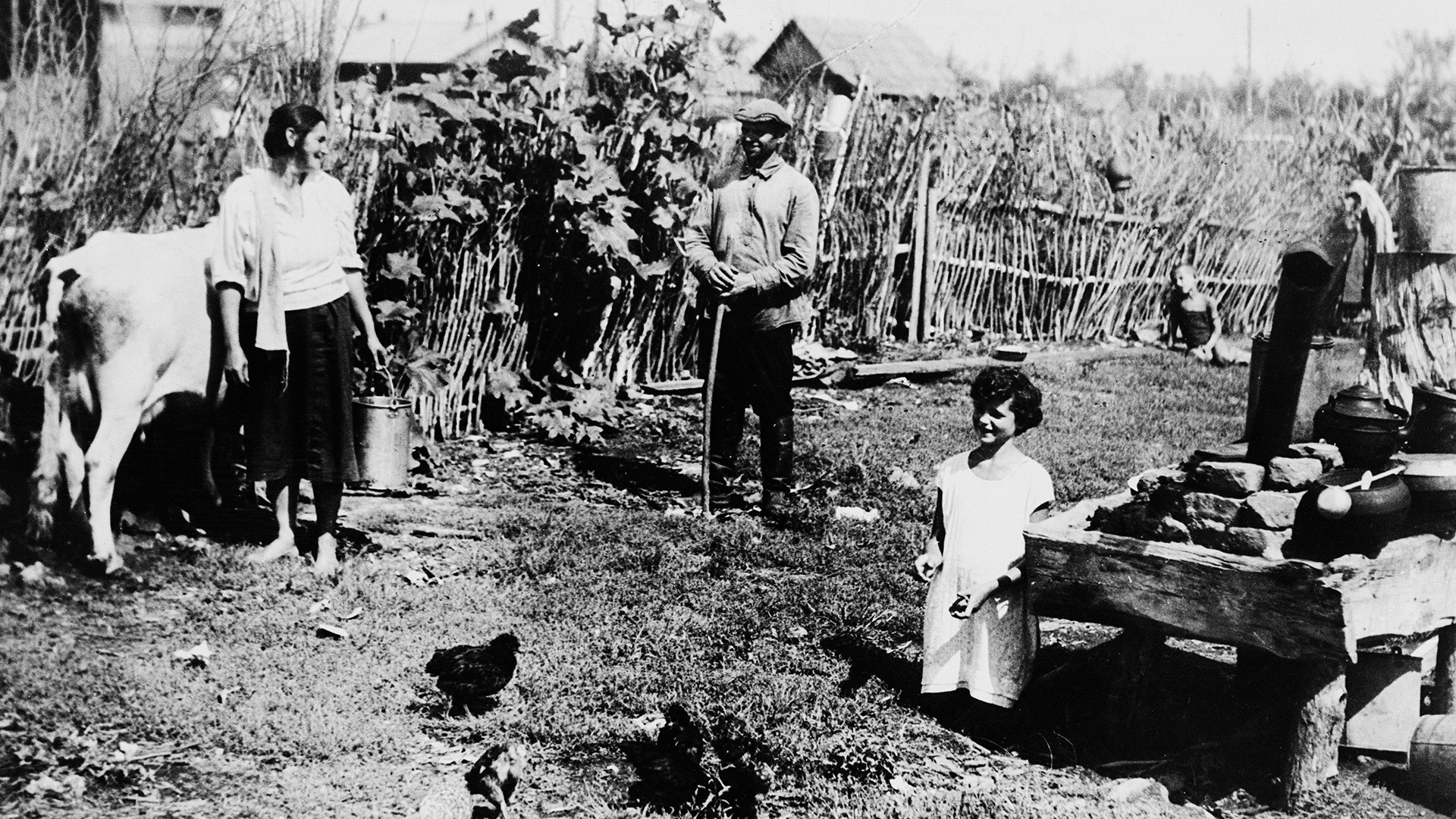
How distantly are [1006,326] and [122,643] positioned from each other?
9876 millimetres

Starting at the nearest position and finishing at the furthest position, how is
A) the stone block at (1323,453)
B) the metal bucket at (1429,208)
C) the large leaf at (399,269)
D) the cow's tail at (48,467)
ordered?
the stone block at (1323,453), the cow's tail at (48,467), the metal bucket at (1429,208), the large leaf at (399,269)

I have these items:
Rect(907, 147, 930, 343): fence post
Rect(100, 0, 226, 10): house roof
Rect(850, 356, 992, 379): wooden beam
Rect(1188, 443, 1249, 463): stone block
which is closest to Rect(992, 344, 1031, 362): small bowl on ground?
Rect(850, 356, 992, 379): wooden beam

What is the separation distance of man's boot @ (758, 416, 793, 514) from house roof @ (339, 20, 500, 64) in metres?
2.77

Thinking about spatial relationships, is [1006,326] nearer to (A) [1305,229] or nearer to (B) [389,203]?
(A) [1305,229]

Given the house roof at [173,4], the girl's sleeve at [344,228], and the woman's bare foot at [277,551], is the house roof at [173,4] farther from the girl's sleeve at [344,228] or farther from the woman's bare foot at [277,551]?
the woman's bare foot at [277,551]

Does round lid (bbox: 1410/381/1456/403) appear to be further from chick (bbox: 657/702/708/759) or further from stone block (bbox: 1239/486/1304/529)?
chick (bbox: 657/702/708/759)

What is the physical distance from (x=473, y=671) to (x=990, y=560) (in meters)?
1.74

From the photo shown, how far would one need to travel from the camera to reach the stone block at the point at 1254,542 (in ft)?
11.4

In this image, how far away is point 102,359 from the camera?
191 inches

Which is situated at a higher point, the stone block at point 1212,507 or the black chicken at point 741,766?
the stone block at point 1212,507

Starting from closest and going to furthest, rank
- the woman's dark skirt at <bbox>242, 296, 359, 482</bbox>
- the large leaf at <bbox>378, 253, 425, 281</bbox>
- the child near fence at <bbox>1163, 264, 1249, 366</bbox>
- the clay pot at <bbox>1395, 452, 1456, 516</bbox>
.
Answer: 1. the clay pot at <bbox>1395, 452, 1456, 516</bbox>
2. the woman's dark skirt at <bbox>242, 296, 359, 482</bbox>
3. the large leaf at <bbox>378, 253, 425, 281</bbox>
4. the child near fence at <bbox>1163, 264, 1249, 366</bbox>

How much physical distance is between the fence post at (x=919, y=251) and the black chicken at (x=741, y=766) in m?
8.08

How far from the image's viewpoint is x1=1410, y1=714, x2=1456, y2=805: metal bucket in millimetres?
3553

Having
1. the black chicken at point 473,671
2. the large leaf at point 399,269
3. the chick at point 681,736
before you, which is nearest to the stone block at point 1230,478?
the chick at point 681,736
